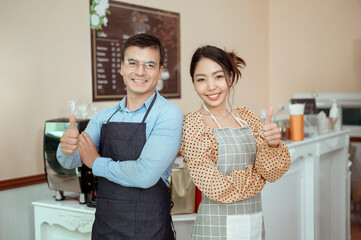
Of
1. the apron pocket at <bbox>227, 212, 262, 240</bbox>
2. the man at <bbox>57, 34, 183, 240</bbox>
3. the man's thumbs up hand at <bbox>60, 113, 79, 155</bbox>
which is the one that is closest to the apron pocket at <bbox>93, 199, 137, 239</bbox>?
the man at <bbox>57, 34, 183, 240</bbox>

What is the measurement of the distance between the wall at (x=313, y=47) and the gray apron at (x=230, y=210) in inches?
126

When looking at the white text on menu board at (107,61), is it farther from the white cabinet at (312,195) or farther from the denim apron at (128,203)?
the denim apron at (128,203)

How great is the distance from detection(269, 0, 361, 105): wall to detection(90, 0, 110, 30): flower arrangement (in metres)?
2.50

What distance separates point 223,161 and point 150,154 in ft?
0.95

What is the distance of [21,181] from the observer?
2354 millimetres

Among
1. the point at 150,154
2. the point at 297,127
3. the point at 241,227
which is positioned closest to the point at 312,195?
the point at 297,127

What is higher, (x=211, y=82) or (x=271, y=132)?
(x=211, y=82)

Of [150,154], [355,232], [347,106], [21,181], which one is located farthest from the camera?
[347,106]

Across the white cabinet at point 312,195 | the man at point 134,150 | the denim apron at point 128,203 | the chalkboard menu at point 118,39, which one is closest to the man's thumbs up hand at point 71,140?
the man at point 134,150

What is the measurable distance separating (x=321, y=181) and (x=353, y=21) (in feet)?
6.88

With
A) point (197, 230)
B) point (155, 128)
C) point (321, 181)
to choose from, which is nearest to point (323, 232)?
point (321, 181)

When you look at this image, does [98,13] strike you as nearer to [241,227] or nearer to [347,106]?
[241,227]

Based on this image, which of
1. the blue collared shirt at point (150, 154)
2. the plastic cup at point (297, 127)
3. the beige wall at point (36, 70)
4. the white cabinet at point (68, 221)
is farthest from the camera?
the plastic cup at point (297, 127)

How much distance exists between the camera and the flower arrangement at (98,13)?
9.14ft
